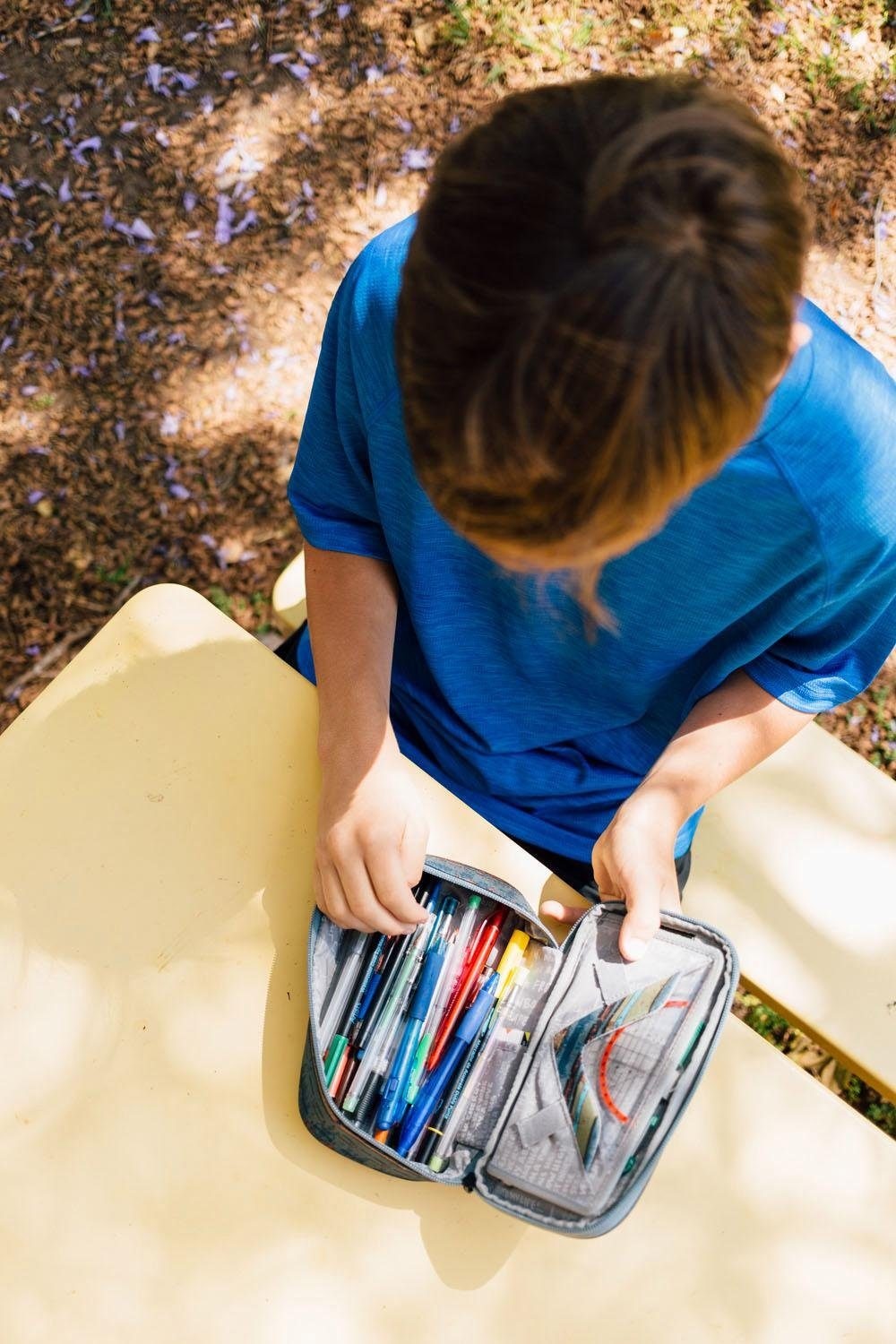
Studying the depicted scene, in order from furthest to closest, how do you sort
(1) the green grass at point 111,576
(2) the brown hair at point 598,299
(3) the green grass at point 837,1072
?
(1) the green grass at point 111,576 → (3) the green grass at point 837,1072 → (2) the brown hair at point 598,299

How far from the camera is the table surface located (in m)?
0.99

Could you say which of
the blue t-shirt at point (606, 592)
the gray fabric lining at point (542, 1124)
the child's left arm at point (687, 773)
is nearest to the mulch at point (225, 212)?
the blue t-shirt at point (606, 592)

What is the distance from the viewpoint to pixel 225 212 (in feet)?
8.41

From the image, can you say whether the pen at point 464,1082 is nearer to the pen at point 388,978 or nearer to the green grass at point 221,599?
the pen at point 388,978

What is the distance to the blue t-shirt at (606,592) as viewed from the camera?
0.92m

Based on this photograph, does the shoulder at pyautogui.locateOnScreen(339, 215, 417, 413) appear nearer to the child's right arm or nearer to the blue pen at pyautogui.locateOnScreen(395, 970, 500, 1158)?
the child's right arm

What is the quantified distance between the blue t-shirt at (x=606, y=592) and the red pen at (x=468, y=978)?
27 centimetres

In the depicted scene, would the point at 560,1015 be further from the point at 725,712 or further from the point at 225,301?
the point at 225,301

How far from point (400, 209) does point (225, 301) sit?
0.51 meters

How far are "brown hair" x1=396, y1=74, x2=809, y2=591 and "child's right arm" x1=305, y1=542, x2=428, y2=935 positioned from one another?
0.51 metres

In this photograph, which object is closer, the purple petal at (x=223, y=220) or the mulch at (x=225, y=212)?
the mulch at (x=225, y=212)

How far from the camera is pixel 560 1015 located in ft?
3.38

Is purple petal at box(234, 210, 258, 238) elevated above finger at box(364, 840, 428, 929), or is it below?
below

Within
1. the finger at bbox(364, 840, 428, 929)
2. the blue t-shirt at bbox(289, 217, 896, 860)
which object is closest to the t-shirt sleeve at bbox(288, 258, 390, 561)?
the blue t-shirt at bbox(289, 217, 896, 860)
